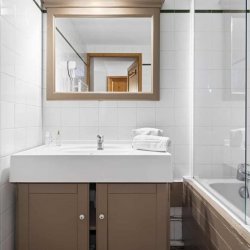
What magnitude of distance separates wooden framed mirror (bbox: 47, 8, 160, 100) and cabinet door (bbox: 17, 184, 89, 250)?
→ 0.82 meters

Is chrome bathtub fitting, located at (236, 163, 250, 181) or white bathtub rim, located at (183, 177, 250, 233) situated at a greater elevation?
chrome bathtub fitting, located at (236, 163, 250, 181)

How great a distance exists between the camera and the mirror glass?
7.32 ft

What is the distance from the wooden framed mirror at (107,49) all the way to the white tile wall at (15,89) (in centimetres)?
18

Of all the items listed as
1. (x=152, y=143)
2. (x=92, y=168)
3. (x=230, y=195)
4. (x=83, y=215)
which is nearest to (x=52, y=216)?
(x=83, y=215)

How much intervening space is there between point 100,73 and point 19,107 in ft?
2.24

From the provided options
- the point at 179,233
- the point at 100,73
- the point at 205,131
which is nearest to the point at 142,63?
the point at 100,73

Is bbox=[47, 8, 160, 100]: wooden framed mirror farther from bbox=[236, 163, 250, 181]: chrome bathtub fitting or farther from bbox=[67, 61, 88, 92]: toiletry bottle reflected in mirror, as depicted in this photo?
bbox=[236, 163, 250, 181]: chrome bathtub fitting

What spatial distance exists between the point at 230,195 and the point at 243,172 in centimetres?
15

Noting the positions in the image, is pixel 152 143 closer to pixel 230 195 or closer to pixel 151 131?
pixel 151 131

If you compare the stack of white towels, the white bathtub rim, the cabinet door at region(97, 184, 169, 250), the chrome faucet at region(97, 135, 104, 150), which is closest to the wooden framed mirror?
the chrome faucet at region(97, 135, 104, 150)

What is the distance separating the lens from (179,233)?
2285 millimetres

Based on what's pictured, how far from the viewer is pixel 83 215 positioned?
5.51ft

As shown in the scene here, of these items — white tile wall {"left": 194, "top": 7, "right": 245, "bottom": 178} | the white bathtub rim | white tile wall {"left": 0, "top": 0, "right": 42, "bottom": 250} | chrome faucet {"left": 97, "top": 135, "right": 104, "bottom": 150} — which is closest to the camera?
the white bathtub rim

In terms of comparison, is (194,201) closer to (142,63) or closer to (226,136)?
(226,136)
